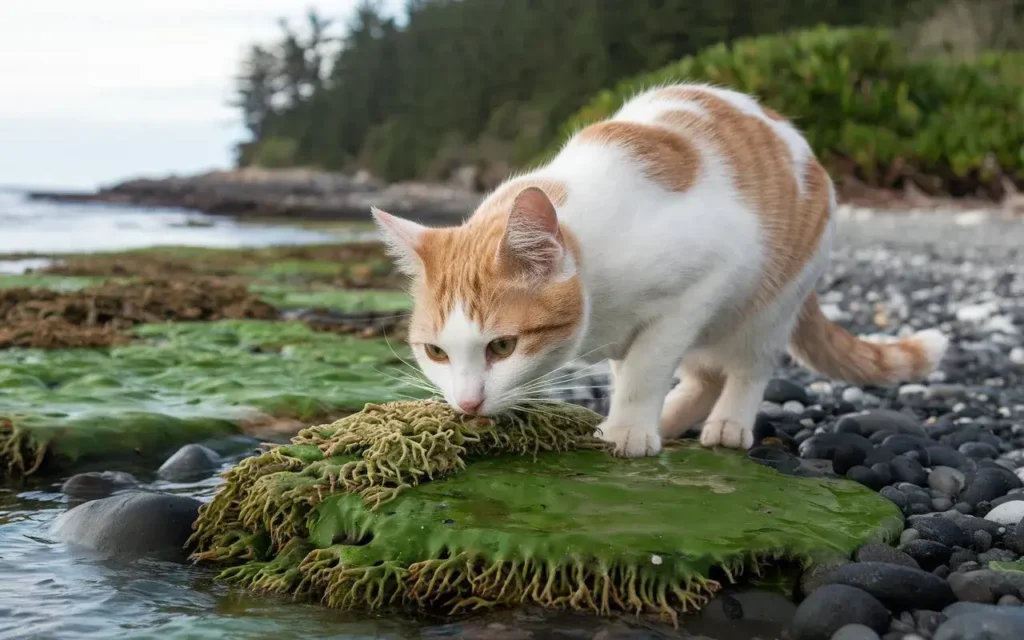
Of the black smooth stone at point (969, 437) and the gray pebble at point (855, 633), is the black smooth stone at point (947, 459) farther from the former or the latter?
the gray pebble at point (855, 633)

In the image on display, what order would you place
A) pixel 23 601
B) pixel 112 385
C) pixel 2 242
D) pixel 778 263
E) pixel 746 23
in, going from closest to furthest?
pixel 23 601 → pixel 778 263 → pixel 112 385 → pixel 2 242 → pixel 746 23

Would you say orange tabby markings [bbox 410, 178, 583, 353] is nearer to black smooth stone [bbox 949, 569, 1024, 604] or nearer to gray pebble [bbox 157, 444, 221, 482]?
gray pebble [bbox 157, 444, 221, 482]

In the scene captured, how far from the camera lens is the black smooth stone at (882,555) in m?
3.05

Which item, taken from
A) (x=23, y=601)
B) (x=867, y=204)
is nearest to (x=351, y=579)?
(x=23, y=601)

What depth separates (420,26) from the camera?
200ft

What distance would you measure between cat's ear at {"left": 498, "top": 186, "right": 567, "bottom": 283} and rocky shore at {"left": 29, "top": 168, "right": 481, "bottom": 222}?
27.2 metres


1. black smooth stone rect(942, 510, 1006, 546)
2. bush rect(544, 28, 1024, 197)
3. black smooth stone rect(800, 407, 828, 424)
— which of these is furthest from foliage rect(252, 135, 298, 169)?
black smooth stone rect(942, 510, 1006, 546)

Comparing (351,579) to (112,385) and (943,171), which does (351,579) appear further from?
(943,171)

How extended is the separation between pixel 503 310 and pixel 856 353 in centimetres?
232

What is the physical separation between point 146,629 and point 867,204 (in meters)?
17.3

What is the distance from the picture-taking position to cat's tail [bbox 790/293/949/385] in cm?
505

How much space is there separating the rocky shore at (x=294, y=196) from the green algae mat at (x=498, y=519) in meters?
27.2

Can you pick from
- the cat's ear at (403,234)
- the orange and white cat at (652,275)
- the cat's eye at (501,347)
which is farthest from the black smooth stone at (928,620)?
the cat's ear at (403,234)

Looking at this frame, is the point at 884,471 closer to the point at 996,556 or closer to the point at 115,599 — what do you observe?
the point at 996,556
